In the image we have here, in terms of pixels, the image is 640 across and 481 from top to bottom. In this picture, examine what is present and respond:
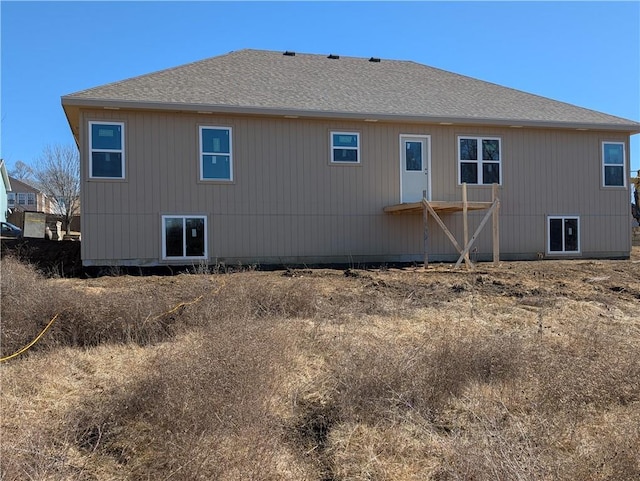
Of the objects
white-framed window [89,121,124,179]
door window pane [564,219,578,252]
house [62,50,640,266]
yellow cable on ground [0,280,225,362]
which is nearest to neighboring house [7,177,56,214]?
house [62,50,640,266]

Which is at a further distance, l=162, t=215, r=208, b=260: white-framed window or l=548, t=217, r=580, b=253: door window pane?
l=548, t=217, r=580, b=253: door window pane

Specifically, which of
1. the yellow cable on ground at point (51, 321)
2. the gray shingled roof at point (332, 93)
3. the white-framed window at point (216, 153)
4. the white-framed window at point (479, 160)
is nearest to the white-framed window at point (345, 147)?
the gray shingled roof at point (332, 93)

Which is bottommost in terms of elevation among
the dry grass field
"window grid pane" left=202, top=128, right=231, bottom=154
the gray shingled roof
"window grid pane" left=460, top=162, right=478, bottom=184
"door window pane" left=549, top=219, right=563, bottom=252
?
the dry grass field

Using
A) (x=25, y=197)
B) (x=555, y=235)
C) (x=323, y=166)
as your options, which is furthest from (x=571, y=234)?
(x=25, y=197)

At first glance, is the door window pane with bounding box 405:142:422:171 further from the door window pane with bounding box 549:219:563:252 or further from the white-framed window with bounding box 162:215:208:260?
the white-framed window with bounding box 162:215:208:260

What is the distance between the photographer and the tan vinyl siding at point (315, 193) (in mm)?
12328

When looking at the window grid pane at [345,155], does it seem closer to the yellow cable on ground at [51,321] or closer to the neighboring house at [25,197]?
the yellow cable on ground at [51,321]

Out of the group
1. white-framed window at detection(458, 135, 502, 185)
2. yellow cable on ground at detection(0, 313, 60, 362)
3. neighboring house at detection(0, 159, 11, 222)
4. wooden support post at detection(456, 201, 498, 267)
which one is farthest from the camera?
neighboring house at detection(0, 159, 11, 222)

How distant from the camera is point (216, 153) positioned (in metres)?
12.9

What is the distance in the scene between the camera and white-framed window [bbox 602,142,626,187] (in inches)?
604

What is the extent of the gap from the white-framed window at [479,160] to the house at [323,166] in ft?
0.10

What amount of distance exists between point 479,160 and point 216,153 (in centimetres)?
687

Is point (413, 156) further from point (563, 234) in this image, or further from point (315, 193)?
point (563, 234)

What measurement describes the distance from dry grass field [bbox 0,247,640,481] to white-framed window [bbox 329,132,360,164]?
6436mm
